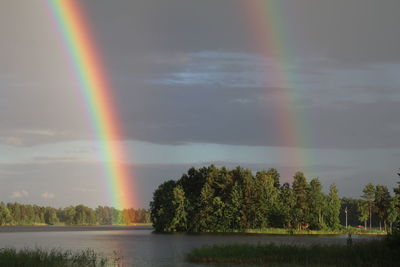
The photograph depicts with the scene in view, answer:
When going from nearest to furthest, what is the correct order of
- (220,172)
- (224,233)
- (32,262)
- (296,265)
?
(32,262), (296,265), (224,233), (220,172)

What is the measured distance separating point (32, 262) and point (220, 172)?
369 ft

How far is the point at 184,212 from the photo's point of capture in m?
158

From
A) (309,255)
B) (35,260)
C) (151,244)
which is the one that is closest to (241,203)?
(151,244)

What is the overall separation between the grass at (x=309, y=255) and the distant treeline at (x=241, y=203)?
85.6 meters

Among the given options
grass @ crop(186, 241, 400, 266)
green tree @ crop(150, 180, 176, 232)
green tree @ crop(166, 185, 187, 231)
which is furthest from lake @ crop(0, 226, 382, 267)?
green tree @ crop(150, 180, 176, 232)

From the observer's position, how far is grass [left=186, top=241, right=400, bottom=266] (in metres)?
49.2

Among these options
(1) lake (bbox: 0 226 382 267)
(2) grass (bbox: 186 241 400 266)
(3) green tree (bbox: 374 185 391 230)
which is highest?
(3) green tree (bbox: 374 185 391 230)

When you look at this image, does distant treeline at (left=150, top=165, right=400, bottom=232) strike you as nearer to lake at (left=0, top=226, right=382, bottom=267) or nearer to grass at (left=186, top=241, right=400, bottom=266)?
lake at (left=0, top=226, right=382, bottom=267)

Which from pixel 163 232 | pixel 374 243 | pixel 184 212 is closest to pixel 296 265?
pixel 374 243

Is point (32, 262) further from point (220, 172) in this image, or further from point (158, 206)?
point (158, 206)

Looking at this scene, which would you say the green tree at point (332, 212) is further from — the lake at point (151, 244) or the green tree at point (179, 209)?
the green tree at point (179, 209)

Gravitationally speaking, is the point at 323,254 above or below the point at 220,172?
below

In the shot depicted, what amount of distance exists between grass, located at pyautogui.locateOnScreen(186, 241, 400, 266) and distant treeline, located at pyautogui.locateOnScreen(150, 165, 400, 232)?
85.6 m

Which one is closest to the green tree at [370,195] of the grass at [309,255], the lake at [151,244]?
the lake at [151,244]
